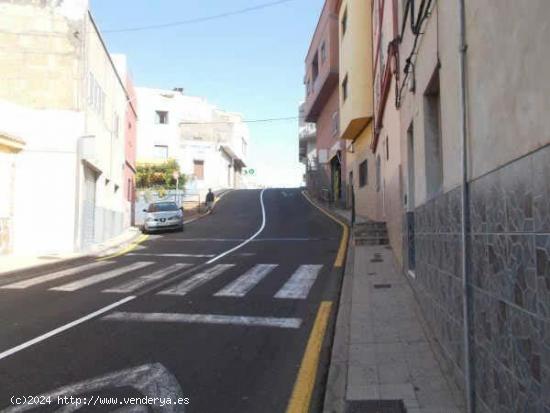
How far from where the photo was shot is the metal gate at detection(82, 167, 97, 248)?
22172mm

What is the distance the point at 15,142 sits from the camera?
19.6m

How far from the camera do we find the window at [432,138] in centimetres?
785

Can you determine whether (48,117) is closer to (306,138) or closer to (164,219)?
(164,219)

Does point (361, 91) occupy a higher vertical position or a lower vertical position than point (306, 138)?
lower

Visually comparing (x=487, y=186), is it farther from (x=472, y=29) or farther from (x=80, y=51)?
(x=80, y=51)

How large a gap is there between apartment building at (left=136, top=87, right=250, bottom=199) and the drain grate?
4903 centimetres

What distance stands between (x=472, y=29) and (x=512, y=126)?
1356mm

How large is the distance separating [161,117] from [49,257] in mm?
46839

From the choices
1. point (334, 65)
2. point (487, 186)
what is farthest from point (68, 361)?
point (334, 65)

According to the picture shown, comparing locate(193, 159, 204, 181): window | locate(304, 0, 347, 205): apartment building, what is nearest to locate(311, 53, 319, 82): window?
locate(304, 0, 347, 205): apartment building

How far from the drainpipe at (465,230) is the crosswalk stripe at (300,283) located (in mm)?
6105

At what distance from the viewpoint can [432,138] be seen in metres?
7.91

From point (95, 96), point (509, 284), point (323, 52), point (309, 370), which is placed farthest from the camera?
point (323, 52)

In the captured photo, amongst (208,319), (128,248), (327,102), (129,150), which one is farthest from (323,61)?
(208,319)
